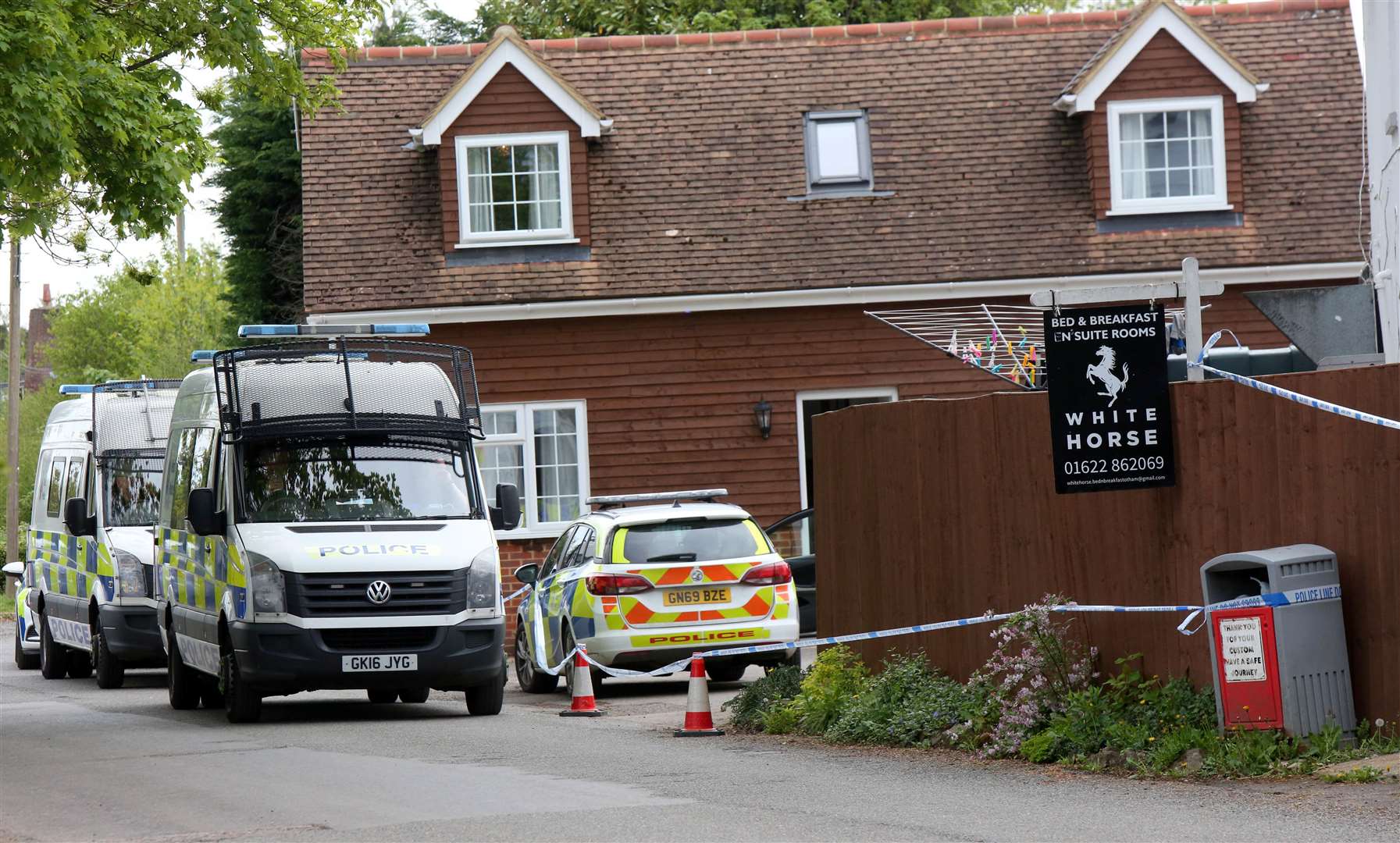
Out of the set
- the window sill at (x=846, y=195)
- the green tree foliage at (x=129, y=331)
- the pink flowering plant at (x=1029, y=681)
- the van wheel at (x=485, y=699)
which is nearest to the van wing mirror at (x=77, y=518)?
the van wheel at (x=485, y=699)

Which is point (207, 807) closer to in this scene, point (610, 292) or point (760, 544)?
point (760, 544)

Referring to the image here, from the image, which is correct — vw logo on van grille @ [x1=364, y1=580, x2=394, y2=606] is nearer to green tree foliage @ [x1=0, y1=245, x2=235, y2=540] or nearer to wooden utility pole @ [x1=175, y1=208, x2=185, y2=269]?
green tree foliage @ [x1=0, y1=245, x2=235, y2=540]

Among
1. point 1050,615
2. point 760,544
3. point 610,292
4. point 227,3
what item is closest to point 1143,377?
point 1050,615

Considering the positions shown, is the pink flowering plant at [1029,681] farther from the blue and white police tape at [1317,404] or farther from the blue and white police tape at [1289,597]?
the blue and white police tape at [1317,404]

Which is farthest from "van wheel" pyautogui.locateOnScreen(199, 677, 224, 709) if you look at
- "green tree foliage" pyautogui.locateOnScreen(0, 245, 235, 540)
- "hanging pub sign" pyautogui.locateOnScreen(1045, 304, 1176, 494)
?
"green tree foliage" pyautogui.locateOnScreen(0, 245, 235, 540)

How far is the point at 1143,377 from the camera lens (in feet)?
34.0

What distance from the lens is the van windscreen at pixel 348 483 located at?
14.6 metres

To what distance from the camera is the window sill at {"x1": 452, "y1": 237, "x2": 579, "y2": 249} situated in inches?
936

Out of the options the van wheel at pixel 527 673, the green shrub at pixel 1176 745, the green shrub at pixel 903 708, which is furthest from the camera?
the van wheel at pixel 527 673

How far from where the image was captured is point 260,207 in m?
36.0

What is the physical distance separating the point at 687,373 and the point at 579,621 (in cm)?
796

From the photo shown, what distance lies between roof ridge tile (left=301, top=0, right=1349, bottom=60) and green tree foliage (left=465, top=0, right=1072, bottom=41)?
30.7 ft

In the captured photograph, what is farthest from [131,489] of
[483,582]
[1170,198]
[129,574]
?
[1170,198]

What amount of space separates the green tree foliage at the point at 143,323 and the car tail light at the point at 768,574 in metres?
48.6
